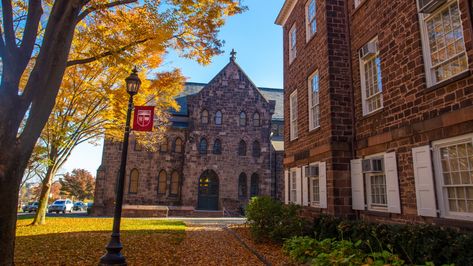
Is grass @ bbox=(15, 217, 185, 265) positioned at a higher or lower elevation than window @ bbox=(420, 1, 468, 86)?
lower

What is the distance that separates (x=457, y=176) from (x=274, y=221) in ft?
19.1

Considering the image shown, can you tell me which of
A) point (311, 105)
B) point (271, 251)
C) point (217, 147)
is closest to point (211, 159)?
point (217, 147)

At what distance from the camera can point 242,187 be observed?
2673 centimetres

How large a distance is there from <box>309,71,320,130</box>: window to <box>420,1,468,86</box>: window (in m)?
4.64

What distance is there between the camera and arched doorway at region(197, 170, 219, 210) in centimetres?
2603

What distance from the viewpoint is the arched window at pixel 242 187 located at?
2647 centimetres

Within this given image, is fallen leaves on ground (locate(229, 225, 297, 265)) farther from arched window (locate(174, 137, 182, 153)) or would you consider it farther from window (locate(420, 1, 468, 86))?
arched window (locate(174, 137, 182, 153))

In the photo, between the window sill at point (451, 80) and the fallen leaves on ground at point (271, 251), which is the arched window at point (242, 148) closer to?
the fallen leaves on ground at point (271, 251)

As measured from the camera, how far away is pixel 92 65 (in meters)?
14.7

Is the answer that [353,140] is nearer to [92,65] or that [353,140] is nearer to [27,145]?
[27,145]

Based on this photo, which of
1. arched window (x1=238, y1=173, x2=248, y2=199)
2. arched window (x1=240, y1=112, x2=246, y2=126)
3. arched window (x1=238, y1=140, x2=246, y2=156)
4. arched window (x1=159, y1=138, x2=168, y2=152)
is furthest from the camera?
arched window (x1=240, y1=112, x2=246, y2=126)

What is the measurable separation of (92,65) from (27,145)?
9.84m

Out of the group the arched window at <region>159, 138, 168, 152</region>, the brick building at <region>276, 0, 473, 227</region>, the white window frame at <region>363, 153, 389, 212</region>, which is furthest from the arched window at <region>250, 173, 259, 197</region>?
the white window frame at <region>363, 153, 389, 212</region>

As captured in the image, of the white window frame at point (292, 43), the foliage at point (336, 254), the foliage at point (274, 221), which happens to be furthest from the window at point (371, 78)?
the white window frame at point (292, 43)
